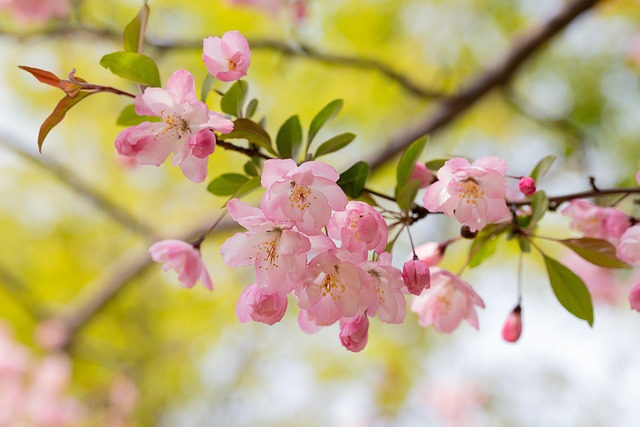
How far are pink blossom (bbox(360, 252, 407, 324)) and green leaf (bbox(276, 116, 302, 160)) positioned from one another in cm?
16

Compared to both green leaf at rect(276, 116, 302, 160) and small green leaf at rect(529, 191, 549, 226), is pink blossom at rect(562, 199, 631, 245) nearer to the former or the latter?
small green leaf at rect(529, 191, 549, 226)

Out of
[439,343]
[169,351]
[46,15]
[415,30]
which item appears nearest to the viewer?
[46,15]

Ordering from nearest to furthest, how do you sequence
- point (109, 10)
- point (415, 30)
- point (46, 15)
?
point (46, 15)
point (109, 10)
point (415, 30)

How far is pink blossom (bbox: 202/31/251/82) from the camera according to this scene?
2.19 ft

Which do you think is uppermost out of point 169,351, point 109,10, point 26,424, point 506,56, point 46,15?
point 109,10

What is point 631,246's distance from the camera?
2.33 feet

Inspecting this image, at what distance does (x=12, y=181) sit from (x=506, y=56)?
4823 millimetres

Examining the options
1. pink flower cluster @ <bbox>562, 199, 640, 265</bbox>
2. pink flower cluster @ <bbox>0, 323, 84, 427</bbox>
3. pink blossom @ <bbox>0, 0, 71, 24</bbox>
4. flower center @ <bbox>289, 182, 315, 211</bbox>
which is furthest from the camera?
pink flower cluster @ <bbox>0, 323, 84, 427</bbox>

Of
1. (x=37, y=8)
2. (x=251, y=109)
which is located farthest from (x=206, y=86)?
(x=37, y=8)

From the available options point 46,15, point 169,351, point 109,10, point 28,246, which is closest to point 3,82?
point 28,246

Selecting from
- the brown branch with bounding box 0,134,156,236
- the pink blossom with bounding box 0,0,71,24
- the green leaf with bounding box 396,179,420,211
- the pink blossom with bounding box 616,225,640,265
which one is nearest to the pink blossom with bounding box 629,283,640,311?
the pink blossom with bounding box 616,225,640,265

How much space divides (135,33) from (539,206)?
47 cm

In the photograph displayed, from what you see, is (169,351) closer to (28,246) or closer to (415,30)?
(28,246)

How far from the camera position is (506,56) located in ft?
7.53
